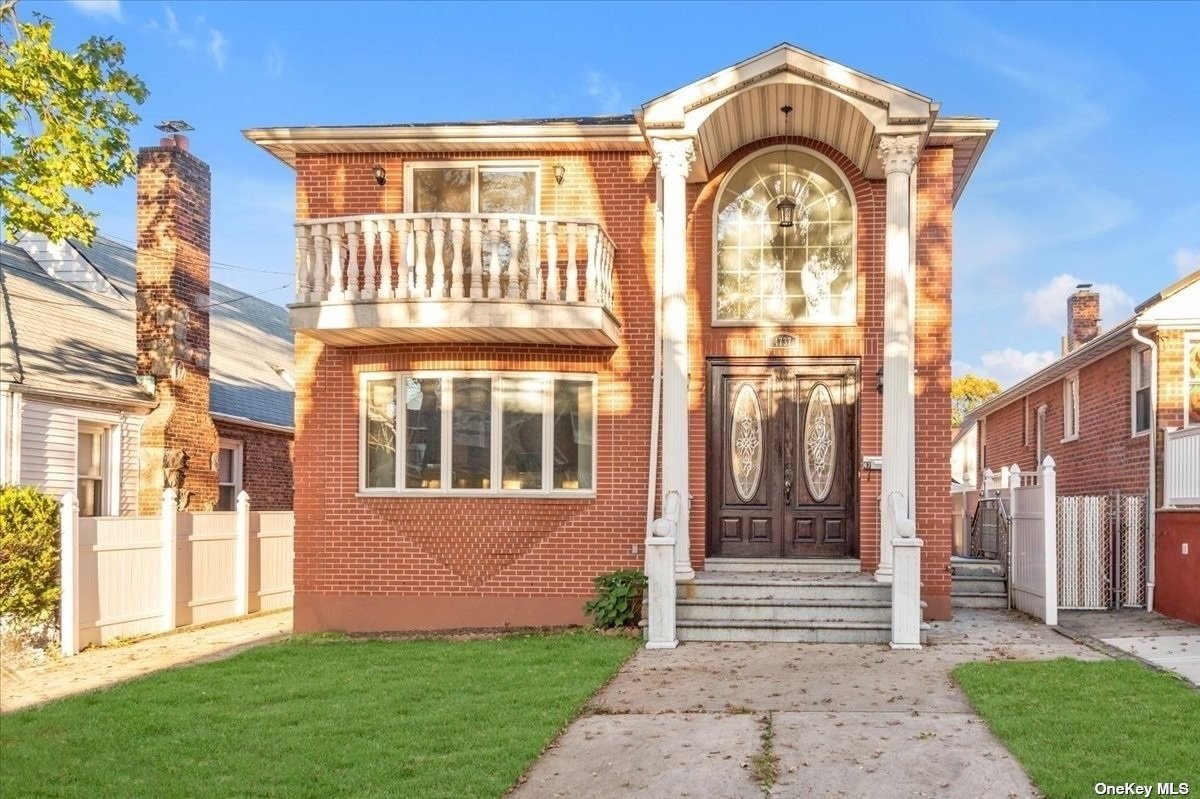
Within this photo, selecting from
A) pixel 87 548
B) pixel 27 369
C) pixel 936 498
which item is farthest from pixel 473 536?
pixel 27 369

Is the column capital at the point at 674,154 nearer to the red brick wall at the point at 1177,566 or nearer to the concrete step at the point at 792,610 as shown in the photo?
the concrete step at the point at 792,610

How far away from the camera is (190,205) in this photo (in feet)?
55.5

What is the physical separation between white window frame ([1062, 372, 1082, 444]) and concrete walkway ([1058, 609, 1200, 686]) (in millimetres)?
5152

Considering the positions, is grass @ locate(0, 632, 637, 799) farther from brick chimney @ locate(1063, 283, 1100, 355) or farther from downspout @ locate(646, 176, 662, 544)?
brick chimney @ locate(1063, 283, 1100, 355)

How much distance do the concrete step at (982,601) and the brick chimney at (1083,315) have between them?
38.0 ft

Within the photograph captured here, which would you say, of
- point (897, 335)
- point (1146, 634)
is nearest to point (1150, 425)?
point (1146, 634)

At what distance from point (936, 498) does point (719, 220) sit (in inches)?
165

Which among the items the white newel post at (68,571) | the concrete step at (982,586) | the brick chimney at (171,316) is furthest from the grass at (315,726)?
the brick chimney at (171,316)

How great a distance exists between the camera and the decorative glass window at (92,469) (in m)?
15.8

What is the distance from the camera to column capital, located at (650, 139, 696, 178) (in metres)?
11.8

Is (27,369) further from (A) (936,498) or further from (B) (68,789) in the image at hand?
(A) (936,498)

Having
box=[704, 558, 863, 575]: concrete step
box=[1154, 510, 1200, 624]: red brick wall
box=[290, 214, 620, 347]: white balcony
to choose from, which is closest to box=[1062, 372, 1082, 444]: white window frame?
box=[1154, 510, 1200, 624]: red brick wall

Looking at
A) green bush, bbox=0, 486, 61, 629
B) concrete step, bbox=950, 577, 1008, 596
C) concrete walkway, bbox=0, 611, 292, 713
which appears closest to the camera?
concrete walkway, bbox=0, 611, 292, 713

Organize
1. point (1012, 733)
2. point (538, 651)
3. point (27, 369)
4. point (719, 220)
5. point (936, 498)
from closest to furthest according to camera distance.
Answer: point (1012, 733), point (538, 651), point (936, 498), point (719, 220), point (27, 369)
